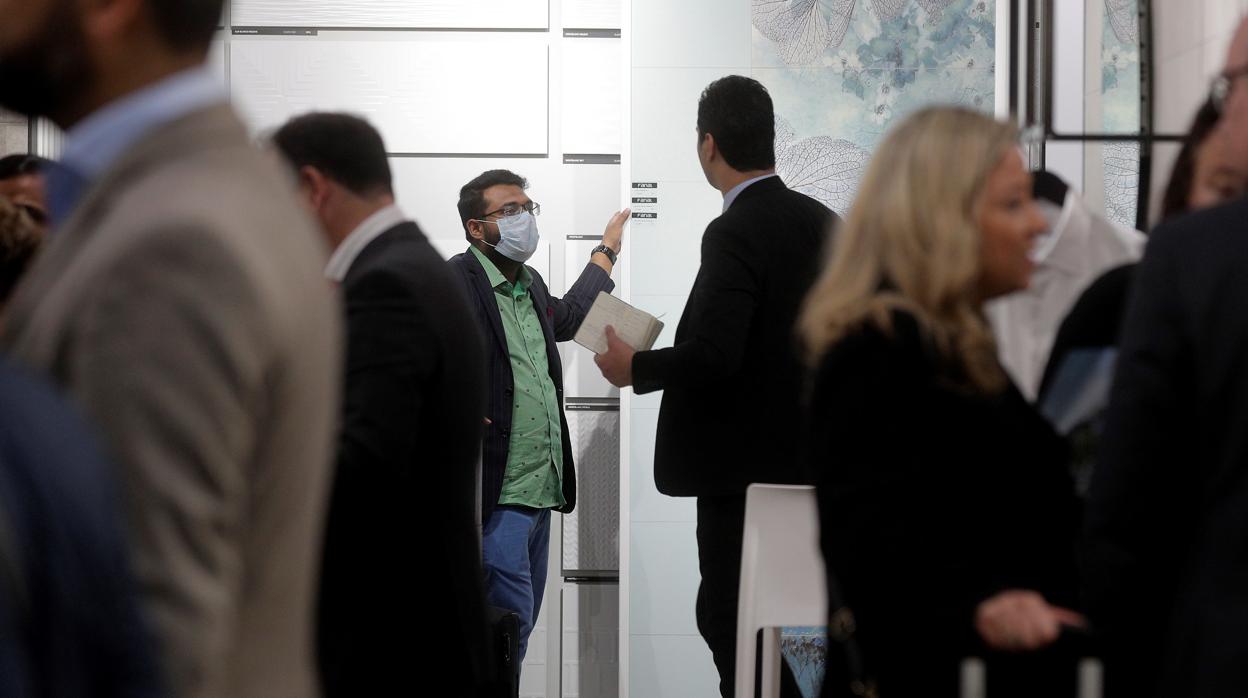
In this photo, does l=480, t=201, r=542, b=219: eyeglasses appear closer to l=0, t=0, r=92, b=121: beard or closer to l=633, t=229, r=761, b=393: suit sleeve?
l=633, t=229, r=761, b=393: suit sleeve

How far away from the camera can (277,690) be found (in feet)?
3.13

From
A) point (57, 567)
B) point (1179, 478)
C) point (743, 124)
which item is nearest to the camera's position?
point (57, 567)

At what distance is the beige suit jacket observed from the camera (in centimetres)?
79

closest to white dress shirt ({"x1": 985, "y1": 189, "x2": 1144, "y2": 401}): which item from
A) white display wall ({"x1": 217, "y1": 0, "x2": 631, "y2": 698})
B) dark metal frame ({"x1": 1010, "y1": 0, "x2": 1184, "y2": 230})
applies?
dark metal frame ({"x1": 1010, "y1": 0, "x2": 1184, "y2": 230})

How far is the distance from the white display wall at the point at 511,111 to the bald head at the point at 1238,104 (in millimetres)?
3762

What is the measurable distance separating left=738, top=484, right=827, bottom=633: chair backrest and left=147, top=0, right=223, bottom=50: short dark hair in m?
1.94

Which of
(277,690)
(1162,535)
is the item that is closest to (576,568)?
(1162,535)

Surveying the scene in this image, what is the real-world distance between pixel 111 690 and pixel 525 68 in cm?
478

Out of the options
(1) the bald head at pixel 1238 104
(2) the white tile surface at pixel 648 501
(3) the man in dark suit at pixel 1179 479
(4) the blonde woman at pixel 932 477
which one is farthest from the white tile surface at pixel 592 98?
(3) the man in dark suit at pixel 1179 479

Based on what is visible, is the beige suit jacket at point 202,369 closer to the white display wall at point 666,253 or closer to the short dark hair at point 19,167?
the short dark hair at point 19,167

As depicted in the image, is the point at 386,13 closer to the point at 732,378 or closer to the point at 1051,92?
the point at 732,378

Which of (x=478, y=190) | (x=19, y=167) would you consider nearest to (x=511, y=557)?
(x=478, y=190)

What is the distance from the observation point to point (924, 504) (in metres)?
1.60

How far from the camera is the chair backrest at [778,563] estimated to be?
2744 millimetres
